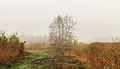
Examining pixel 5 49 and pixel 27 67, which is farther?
pixel 5 49

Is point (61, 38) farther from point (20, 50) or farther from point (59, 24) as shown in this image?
point (20, 50)

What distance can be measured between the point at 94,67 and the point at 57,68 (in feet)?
6.89

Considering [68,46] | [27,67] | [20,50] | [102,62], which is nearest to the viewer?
[102,62]

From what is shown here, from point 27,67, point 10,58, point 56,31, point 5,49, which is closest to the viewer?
point 27,67

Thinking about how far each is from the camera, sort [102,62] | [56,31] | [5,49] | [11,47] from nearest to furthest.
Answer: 1. [102,62]
2. [5,49]
3. [11,47]
4. [56,31]

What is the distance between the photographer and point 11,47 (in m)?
21.6

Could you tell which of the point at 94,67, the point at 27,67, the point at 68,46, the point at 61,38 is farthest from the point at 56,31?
the point at 94,67

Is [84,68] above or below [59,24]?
below

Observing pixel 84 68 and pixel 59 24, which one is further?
pixel 59 24

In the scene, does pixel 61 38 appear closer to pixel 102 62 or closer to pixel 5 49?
pixel 5 49

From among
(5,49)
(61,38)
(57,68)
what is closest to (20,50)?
(5,49)

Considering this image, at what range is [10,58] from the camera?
18.2 meters

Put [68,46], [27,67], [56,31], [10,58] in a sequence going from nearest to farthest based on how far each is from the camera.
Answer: [27,67], [10,58], [56,31], [68,46]

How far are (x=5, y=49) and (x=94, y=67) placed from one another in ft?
29.5
